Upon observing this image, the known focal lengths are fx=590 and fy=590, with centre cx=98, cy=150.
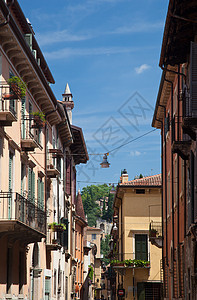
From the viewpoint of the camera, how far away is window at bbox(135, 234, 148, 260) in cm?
4631

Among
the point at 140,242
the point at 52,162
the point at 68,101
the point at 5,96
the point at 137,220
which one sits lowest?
the point at 140,242

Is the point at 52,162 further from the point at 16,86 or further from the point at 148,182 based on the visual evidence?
the point at 148,182

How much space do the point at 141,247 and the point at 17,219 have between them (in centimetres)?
2971

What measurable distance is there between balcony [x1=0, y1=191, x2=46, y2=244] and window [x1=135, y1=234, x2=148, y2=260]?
24170 millimetres

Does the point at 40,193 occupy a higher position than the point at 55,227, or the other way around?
the point at 40,193

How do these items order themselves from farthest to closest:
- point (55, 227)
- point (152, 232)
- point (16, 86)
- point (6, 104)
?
1. point (152, 232)
2. point (55, 227)
3. point (6, 104)
4. point (16, 86)

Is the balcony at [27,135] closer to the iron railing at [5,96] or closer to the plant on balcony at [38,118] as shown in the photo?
the plant on balcony at [38,118]

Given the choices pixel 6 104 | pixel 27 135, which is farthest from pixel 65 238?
pixel 6 104

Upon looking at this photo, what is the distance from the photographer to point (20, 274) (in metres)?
23.5

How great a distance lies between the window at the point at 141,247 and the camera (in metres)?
46.3

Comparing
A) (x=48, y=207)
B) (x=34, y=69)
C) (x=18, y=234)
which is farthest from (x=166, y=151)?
(x=18, y=234)

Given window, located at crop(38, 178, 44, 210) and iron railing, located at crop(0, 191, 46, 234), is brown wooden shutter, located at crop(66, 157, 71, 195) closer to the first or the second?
window, located at crop(38, 178, 44, 210)

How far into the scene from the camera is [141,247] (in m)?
46.5

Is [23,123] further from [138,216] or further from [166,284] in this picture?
[138,216]
